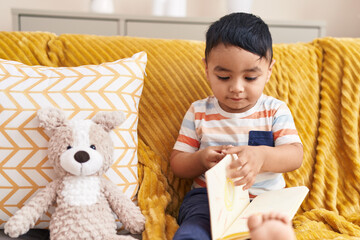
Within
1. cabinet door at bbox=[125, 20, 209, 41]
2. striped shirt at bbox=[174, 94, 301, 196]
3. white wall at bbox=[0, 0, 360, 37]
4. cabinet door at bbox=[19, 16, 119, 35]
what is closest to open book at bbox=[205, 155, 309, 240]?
striped shirt at bbox=[174, 94, 301, 196]

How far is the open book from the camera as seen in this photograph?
0.64 m

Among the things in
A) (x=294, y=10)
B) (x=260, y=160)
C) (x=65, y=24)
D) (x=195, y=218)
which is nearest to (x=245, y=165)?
(x=260, y=160)

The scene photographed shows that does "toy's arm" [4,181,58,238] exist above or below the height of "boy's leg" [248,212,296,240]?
below

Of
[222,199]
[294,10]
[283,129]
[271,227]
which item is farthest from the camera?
[294,10]

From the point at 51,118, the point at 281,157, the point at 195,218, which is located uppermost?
the point at 51,118

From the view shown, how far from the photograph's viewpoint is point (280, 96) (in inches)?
41.1

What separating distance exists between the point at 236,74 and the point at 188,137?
24 cm

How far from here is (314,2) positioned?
2.42m

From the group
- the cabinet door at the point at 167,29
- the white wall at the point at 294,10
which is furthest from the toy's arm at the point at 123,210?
the white wall at the point at 294,10

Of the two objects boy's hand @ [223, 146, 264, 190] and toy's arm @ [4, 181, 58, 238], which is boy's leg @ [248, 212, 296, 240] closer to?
boy's hand @ [223, 146, 264, 190]

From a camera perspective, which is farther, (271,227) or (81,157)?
(81,157)

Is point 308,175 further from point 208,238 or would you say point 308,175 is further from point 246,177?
point 208,238

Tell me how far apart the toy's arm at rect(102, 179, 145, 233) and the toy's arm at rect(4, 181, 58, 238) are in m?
0.12

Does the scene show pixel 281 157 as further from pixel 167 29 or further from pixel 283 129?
pixel 167 29
